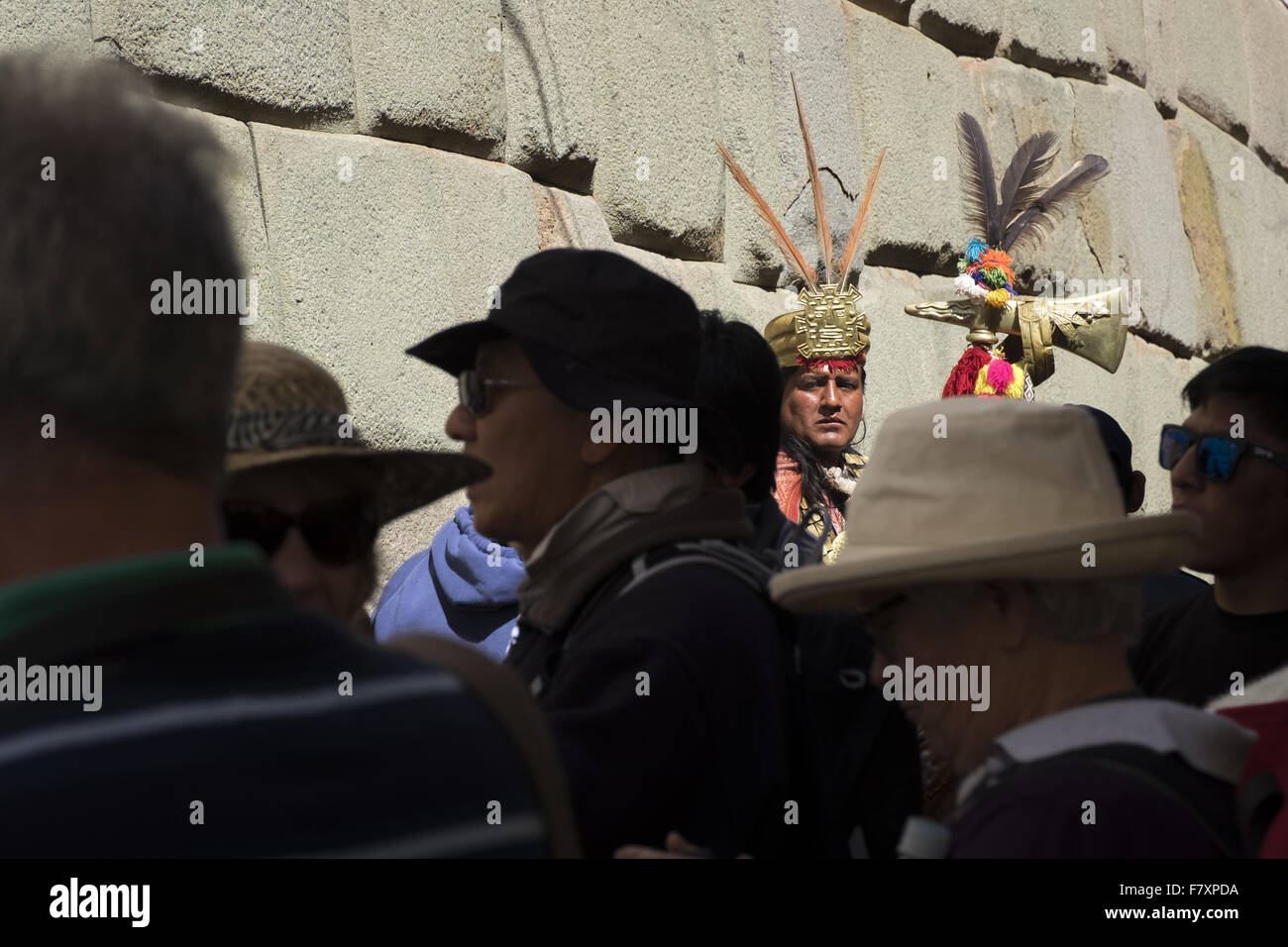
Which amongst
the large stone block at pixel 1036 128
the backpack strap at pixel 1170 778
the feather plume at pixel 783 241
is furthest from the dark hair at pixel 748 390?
the large stone block at pixel 1036 128

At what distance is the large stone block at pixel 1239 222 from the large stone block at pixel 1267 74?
0.13 metres

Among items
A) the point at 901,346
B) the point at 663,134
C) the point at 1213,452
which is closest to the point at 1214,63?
the point at 901,346

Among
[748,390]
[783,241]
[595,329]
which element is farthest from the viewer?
[783,241]

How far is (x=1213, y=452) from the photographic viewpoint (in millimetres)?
2854

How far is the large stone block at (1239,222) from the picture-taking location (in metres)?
8.83

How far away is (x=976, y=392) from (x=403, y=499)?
294cm

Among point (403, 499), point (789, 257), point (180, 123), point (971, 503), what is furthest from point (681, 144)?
point (180, 123)

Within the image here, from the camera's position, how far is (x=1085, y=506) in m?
1.59

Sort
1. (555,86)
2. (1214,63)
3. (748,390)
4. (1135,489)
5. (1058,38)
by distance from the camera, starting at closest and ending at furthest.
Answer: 1. (748,390)
2. (1135,489)
3. (555,86)
4. (1058,38)
5. (1214,63)

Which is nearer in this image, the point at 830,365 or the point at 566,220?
the point at 566,220

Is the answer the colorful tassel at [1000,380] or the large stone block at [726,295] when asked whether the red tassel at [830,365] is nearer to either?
the large stone block at [726,295]

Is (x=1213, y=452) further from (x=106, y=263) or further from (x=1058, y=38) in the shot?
(x=1058, y=38)

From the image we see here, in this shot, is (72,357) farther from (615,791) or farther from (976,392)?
(976,392)

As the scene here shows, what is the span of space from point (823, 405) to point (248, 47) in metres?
1.99
